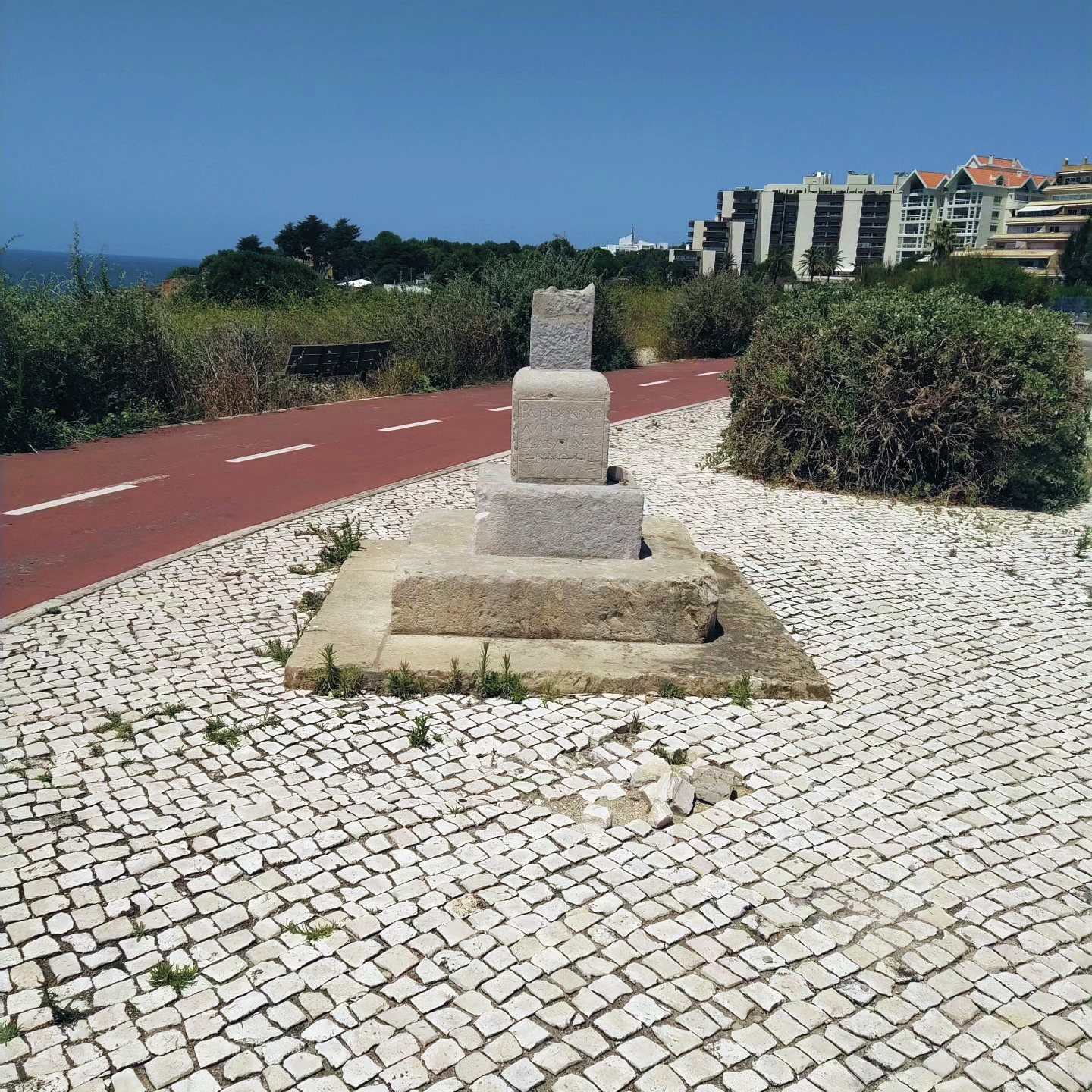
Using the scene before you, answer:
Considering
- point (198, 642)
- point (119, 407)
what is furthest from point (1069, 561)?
point (119, 407)

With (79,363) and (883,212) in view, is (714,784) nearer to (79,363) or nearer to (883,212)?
(79,363)

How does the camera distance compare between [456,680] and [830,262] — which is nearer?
[456,680]

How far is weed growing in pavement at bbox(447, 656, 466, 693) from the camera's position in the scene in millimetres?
5262

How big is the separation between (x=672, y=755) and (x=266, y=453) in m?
8.68

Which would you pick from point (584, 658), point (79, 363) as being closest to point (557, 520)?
point (584, 658)

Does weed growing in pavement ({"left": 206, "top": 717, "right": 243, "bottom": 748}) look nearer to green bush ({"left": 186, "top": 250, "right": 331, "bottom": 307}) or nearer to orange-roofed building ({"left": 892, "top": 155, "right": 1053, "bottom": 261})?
green bush ({"left": 186, "top": 250, "right": 331, "bottom": 307})

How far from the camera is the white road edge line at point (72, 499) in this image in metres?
8.98

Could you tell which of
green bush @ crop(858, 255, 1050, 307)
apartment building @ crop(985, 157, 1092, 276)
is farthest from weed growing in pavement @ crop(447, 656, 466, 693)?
apartment building @ crop(985, 157, 1092, 276)

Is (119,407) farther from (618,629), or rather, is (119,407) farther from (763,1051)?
(763,1051)

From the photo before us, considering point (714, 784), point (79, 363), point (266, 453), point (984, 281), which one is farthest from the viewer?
point (984, 281)

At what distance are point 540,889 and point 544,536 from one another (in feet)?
8.86

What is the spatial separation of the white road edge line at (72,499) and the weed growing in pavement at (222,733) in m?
5.31

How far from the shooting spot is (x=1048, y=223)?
95.8 meters

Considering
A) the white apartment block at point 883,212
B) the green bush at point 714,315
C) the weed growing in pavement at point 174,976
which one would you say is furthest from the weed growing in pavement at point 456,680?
the white apartment block at point 883,212
